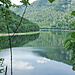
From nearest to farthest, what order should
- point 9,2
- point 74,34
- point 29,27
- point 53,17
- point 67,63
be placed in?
point 74,34 < point 9,2 < point 67,63 < point 29,27 < point 53,17

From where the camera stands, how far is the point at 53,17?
171 meters

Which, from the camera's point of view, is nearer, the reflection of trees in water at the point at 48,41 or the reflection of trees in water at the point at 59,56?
the reflection of trees in water at the point at 59,56

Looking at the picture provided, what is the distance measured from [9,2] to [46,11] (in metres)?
192

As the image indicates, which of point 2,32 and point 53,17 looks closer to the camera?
point 2,32

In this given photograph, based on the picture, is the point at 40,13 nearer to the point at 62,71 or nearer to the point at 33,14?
the point at 33,14

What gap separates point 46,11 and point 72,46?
186696 mm

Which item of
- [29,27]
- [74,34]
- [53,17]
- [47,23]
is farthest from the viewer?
[53,17]

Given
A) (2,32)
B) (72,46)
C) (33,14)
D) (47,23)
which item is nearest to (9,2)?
(72,46)

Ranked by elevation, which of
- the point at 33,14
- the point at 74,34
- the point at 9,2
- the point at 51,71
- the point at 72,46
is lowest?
the point at 51,71

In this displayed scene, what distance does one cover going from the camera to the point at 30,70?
16078mm

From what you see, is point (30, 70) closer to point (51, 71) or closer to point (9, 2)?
point (51, 71)

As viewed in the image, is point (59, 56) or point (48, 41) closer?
point (59, 56)

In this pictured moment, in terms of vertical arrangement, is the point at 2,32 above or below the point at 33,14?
below

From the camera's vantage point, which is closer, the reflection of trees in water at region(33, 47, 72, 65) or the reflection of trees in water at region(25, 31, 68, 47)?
the reflection of trees in water at region(33, 47, 72, 65)
